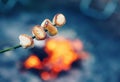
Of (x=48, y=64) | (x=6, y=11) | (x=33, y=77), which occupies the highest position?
(x=6, y=11)

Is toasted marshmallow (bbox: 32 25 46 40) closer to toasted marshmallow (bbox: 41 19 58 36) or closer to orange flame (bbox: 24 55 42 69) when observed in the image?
toasted marshmallow (bbox: 41 19 58 36)

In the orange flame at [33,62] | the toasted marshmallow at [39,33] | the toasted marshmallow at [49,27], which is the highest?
the orange flame at [33,62]

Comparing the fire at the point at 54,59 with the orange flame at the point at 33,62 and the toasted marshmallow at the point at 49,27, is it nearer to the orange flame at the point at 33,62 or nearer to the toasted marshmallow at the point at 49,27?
the orange flame at the point at 33,62

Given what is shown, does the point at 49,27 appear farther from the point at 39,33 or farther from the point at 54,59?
the point at 54,59

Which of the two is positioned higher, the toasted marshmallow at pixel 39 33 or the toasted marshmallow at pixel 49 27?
the toasted marshmallow at pixel 49 27

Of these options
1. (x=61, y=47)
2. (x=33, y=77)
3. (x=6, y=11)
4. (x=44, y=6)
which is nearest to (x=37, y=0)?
(x=44, y=6)

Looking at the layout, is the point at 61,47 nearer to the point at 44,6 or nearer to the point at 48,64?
the point at 48,64

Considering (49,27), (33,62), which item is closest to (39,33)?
(49,27)

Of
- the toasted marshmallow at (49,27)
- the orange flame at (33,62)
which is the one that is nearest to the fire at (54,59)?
the orange flame at (33,62)

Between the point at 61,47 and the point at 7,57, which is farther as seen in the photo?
the point at 61,47
